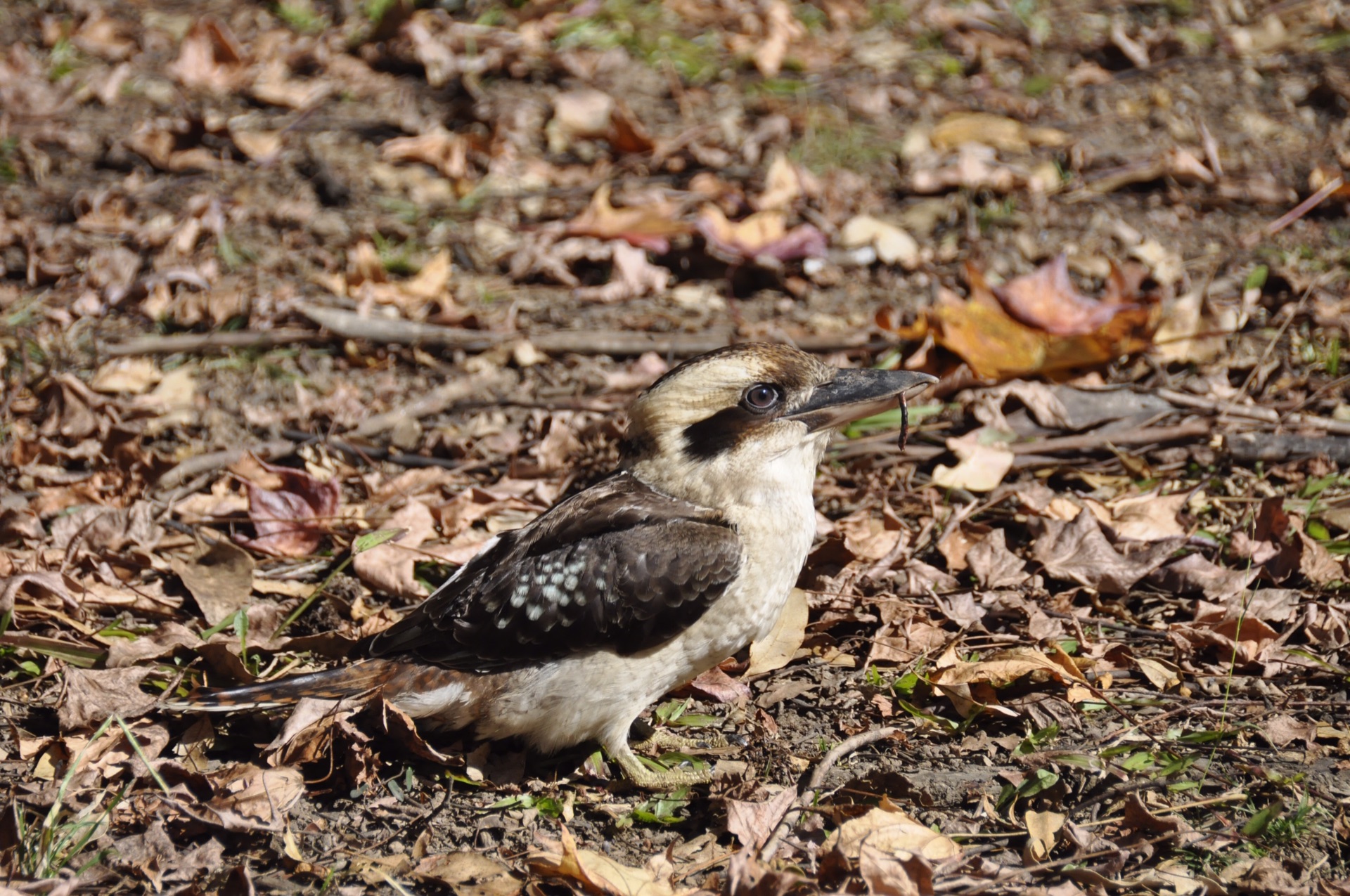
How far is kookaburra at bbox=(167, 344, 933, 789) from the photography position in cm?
360

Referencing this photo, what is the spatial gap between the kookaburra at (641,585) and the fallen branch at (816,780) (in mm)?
399

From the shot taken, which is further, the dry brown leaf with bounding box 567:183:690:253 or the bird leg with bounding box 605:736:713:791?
the dry brown leaf with bounding box 567:183:690:253

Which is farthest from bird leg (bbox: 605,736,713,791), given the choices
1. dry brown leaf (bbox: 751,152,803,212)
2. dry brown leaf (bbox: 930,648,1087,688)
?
dry brown leaf (bbox: 751,152,803,212)

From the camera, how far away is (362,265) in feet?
20.4

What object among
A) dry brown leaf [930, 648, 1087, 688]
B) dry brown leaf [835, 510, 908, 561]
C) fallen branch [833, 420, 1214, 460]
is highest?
dry brown leaf [930, 648, 1087, 688]

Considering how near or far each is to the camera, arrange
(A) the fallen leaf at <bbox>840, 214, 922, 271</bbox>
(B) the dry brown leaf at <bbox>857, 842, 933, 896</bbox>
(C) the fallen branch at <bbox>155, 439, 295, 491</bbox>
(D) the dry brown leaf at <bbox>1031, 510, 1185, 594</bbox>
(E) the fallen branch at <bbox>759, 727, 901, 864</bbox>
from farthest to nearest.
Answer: (A) the fallen leaf at <bbox>840, 214, 922, 271</bbox>, (C) the fallen branch at <bbox>155, 439, 295, 491</bbox>, (D) the dry brown leaf at <bbox>1031, 510, 1185, 594</bbox>, (E) the fallen branch at <bbox>759, 727, 901, 864</bbox>, (B) the dry brown leaf at <bbox>857, 842, 933, 896</bbox>

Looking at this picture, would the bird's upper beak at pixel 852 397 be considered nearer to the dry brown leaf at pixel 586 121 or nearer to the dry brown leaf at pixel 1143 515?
the dry brown leaf at pixel 1143 515

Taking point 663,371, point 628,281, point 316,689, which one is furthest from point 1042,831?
point 628,281

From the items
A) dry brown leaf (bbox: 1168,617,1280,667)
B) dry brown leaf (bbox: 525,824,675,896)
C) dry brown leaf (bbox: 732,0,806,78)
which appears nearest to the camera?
dry brown leaf (bbox: 525,824,675,896)

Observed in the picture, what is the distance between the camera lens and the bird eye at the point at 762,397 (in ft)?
12.6

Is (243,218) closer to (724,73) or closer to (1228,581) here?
(724,73)

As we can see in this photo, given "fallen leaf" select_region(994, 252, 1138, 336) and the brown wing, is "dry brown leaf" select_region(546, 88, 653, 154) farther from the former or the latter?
the brown wing

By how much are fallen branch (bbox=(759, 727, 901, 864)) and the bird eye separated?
105 centimetres

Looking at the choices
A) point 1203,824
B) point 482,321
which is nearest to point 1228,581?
point 1203,824
